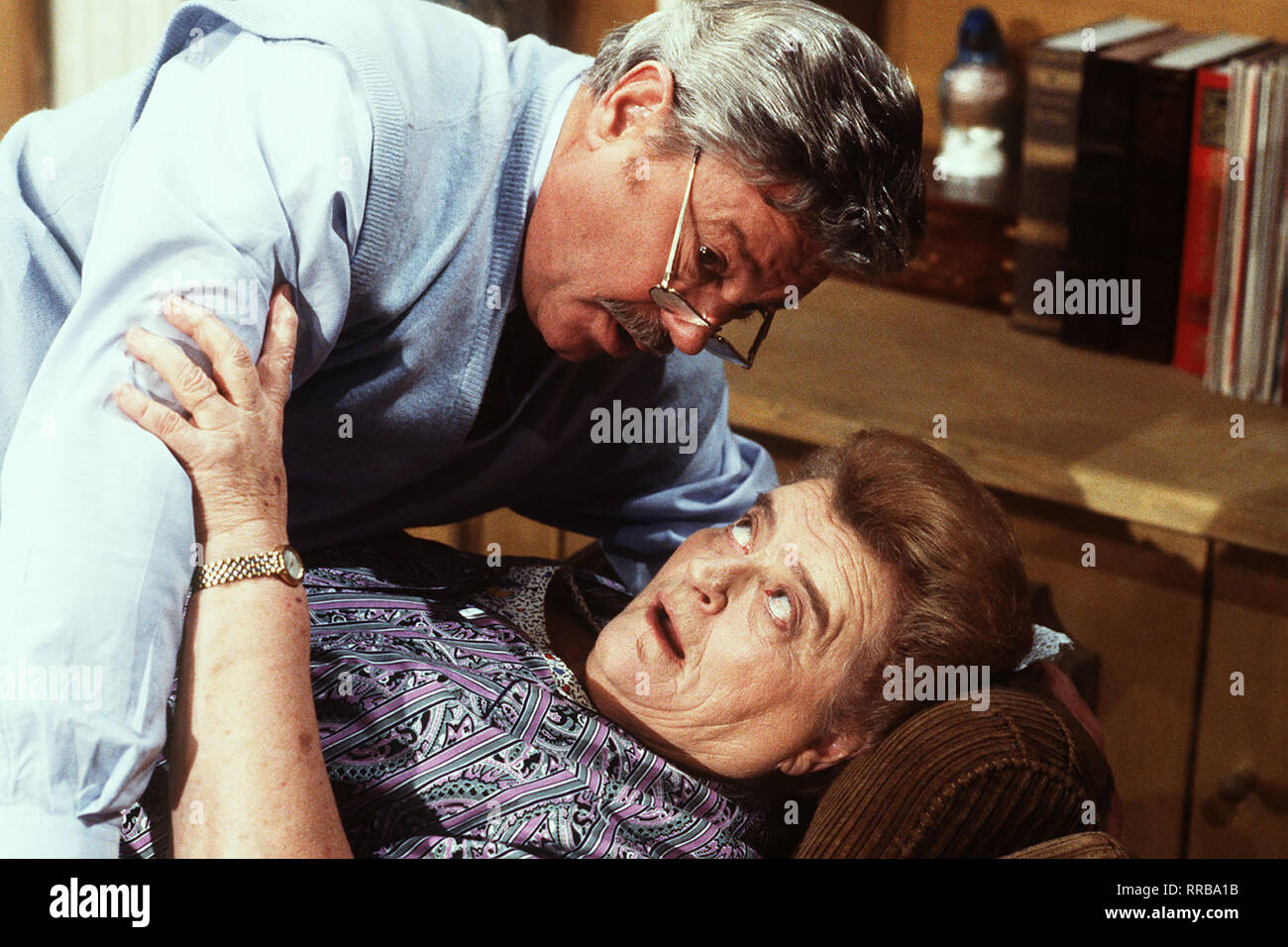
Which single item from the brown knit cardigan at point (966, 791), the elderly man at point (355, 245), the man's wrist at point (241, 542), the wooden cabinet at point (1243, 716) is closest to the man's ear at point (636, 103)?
the elderly man at point (355, 245)

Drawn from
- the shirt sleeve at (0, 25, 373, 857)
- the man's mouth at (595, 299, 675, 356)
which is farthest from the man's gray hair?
the shirt sleeve at (0, 25, 373, 857)

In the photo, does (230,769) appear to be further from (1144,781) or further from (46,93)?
(46,93)

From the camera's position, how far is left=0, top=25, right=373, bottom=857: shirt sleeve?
0.97 m

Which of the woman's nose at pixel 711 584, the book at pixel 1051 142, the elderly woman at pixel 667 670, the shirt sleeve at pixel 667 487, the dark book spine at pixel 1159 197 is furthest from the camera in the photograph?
the book at pixel 1051 142

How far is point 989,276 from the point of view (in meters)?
2.40

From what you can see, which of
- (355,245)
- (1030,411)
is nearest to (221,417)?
(355,245)

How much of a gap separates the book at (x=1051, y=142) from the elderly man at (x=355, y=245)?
0.98 metres

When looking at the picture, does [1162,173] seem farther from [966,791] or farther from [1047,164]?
[966,791]

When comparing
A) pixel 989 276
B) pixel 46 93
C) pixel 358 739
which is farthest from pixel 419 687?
pixel 46 93

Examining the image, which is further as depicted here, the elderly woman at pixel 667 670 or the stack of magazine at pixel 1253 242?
the stack of magazine at pixel 1253 242

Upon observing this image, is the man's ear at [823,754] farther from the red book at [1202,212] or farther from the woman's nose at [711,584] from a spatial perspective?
the red book at [1202,212]

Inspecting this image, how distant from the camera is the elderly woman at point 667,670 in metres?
1.31

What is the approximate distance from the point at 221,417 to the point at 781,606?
56 centimetres

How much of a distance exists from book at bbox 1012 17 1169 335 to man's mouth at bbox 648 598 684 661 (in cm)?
109
